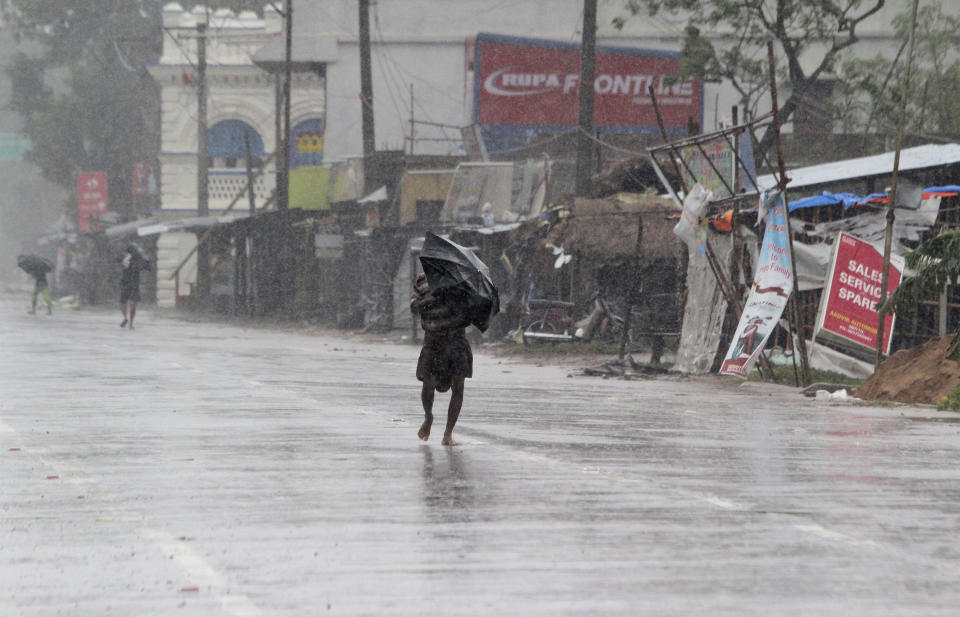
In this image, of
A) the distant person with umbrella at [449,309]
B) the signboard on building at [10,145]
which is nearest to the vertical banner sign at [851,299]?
the distant person with umbrella at [449,309]

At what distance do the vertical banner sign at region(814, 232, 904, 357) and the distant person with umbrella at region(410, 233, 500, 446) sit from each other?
9161 millimetres

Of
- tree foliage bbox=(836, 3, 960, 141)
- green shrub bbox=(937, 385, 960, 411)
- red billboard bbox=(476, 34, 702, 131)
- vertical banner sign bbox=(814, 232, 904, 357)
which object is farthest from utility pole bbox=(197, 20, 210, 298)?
green shrub bbox=(937, 385, 960, 411)

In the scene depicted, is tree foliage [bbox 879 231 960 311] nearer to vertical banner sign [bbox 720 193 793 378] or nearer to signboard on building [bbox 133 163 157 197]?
vertical banner sign [bbox 720 193 793 378]

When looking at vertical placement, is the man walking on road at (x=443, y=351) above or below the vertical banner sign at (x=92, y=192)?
below

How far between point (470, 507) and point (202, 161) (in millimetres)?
46569

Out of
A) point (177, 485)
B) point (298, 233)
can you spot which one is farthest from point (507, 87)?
point (177, 485)

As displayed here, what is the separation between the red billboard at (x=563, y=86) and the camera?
4216cm

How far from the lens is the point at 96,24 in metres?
71.4

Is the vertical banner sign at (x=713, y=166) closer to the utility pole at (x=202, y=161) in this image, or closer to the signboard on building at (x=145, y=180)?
the utility pole at (x=202, y=161)

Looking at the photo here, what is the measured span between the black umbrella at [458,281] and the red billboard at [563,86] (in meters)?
31.0

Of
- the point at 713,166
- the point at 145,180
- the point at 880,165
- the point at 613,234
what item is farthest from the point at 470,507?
the point at 145,180

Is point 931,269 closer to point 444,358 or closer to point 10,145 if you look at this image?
point 444,358

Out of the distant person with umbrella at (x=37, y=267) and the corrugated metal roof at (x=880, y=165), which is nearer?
the corrugated metal roof at (x=880, y=165)

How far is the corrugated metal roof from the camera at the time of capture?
2209cm
